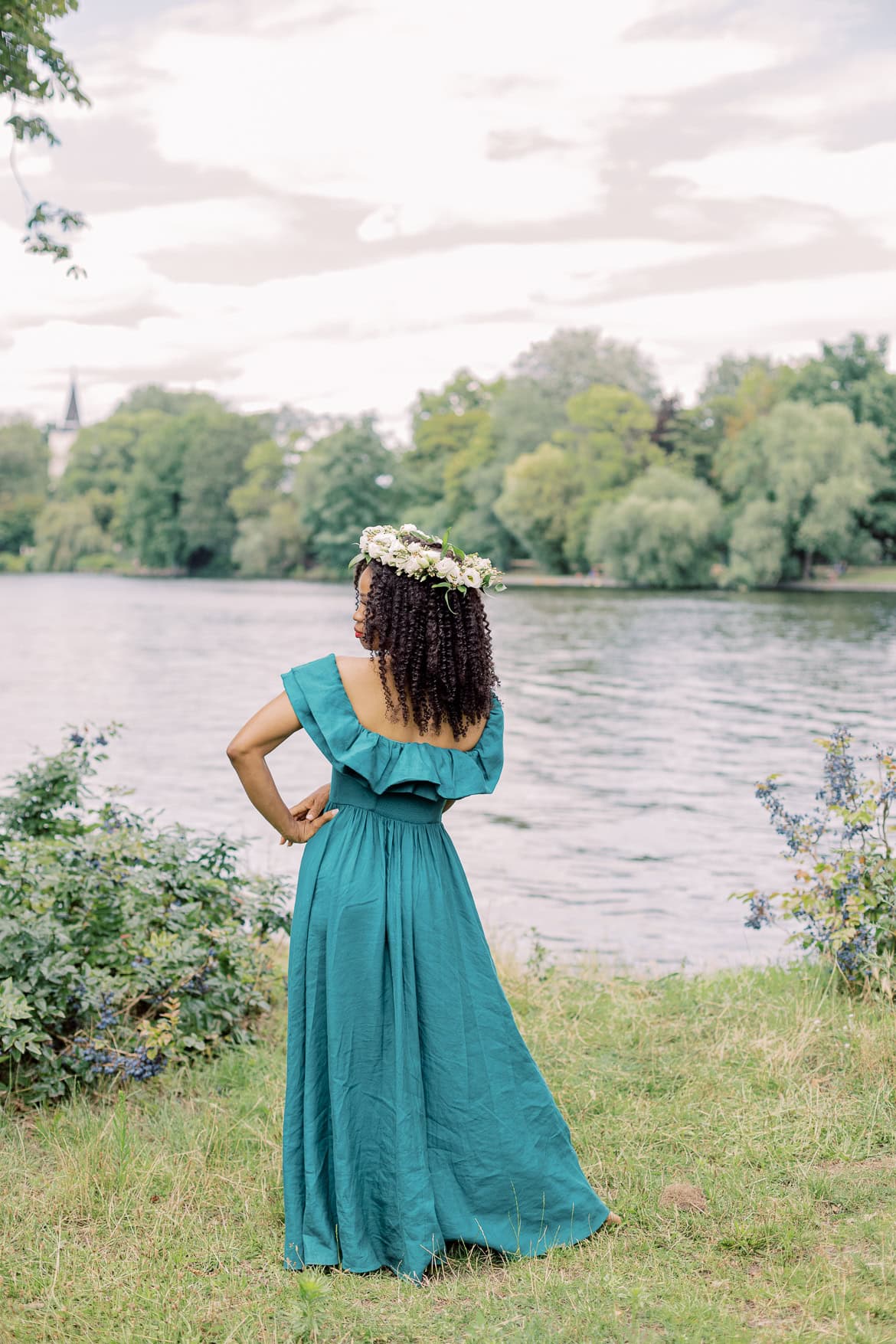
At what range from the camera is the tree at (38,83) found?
17.8ft

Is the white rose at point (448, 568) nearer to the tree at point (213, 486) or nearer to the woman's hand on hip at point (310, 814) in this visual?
the woman's hand on hip at point (310, 814)

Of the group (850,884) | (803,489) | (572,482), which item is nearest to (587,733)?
(850,884)

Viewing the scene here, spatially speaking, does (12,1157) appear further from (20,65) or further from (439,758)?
(20,65)

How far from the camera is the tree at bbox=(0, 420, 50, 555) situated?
95750mm

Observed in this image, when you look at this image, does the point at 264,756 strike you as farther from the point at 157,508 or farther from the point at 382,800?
the point at 157,508

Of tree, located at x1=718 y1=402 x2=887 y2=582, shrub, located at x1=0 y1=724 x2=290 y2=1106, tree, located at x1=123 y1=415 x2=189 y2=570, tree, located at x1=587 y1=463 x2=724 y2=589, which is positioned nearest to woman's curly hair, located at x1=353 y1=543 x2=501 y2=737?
shrub, located at x1=0 y1=724 x2=290 y2=1106

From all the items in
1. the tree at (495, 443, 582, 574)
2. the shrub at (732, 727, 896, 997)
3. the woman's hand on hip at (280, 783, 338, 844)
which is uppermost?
the tree at (495, 443, 582, 574)

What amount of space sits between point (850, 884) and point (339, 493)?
72.3m

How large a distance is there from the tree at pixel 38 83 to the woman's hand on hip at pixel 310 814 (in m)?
3.71

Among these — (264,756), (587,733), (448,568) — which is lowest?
(587,733)

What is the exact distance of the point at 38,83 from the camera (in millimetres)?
5871

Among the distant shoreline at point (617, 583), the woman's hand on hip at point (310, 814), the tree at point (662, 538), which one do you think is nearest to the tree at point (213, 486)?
the distant shoreline at point (617, 583)

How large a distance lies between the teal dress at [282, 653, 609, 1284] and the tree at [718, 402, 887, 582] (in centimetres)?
5279

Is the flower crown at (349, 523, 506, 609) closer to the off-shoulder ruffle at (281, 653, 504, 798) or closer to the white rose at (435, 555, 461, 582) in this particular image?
the white rose at (435, 555, 461, 582)
